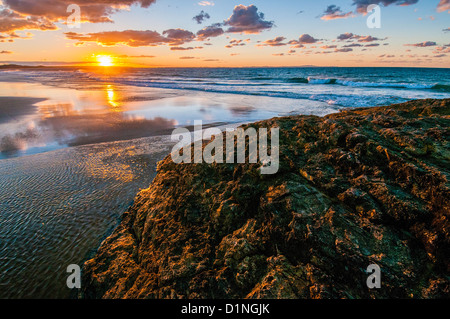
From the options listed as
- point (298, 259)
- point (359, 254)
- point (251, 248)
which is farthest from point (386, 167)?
point (251, 248)

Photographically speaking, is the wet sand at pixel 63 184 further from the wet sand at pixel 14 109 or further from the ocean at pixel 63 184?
the wet sand at pixel 14 109

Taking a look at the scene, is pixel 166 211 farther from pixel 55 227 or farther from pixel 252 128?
pixel 55 227

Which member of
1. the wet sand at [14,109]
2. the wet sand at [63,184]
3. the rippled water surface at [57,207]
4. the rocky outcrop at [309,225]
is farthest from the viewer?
the wet sand at [14,109]

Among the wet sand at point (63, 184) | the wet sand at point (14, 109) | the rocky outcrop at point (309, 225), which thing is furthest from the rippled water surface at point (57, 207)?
the wet sand at point (14, 109)

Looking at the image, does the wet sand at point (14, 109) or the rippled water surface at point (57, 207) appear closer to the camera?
the rippled water surface at point (57, 207)

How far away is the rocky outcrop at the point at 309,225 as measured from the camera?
2320 mm

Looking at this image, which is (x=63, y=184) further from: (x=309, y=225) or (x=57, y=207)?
(x=309, y=225)

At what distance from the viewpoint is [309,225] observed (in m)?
2.66

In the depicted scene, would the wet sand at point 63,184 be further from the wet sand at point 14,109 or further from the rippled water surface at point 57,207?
the wet sand at point 14,109

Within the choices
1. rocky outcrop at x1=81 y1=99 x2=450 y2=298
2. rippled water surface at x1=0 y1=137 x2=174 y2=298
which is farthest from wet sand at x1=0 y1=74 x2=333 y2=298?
rocky outcrop at x1=81 y1=99 x2=450 y2=298

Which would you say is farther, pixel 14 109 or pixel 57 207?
pixel 14 109

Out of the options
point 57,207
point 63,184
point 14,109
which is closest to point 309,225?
point 57,207

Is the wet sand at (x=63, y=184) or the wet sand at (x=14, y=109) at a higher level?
the wet sand at (x=14, y=109)

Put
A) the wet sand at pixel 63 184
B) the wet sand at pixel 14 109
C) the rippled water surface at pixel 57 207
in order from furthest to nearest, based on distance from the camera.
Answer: the wet sand at pixel 14 109 < the wet sand at pixel 63 184 < the rippled water surface at pixel 57 207
